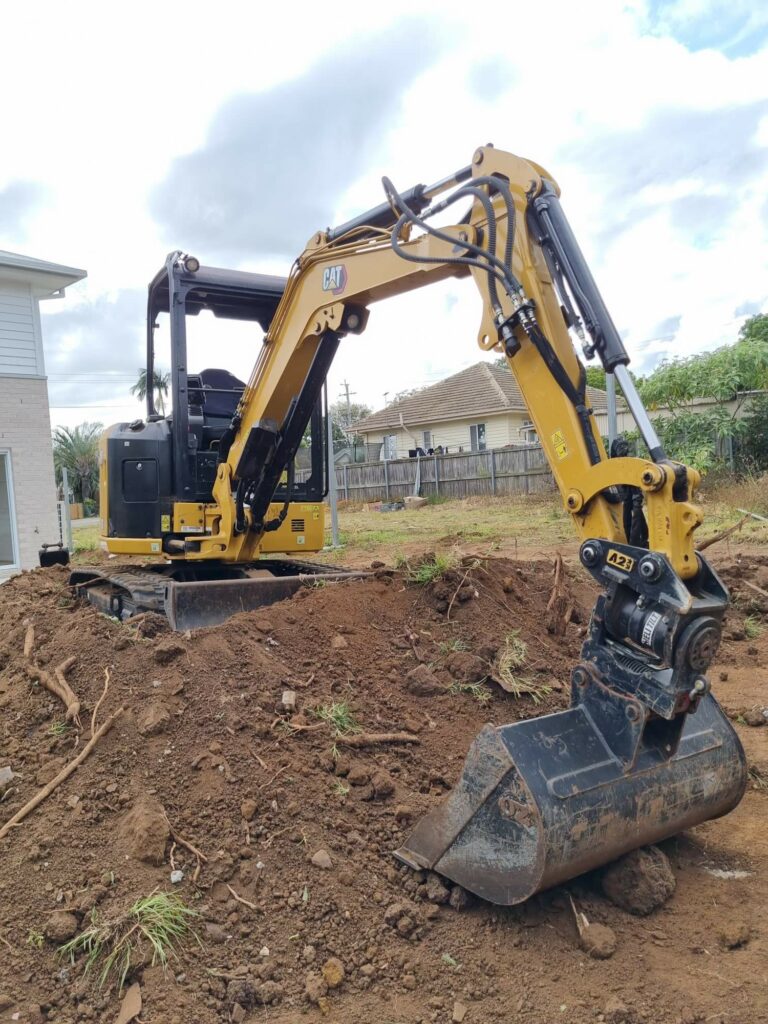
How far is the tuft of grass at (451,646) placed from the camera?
207 inches

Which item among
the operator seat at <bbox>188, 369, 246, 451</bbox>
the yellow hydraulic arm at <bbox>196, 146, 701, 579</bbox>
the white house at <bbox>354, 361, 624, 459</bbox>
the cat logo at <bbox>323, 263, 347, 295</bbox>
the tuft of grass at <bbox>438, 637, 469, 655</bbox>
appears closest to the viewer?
the yellow hydraulic arm at <bbox>196, 146, 701, 579</bbox>

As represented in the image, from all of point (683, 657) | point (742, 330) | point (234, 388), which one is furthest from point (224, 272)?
point (742, 330)

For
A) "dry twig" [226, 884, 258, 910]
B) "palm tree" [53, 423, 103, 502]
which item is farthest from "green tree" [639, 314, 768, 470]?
"palm tree" [53, 423, 103, 502]

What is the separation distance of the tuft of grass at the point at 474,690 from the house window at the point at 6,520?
1042 centimetres

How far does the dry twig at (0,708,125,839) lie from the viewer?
3.66m

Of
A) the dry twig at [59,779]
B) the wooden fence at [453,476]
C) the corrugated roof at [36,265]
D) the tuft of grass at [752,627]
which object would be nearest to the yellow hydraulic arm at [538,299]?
the dry twig at [59,779]

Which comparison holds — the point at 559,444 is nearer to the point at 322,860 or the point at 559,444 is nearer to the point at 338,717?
the point at 338,717

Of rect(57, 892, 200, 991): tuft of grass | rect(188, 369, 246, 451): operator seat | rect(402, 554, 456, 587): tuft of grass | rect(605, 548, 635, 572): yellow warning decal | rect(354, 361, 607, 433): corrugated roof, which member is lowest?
rect(57, 892, 200, 991): tuft of grass

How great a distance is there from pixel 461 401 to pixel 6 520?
2223 centimetres

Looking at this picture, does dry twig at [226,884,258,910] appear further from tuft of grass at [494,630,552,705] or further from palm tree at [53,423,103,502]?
Answer: palm tree at [53,423,103,502]

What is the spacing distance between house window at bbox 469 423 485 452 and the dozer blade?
28812 mm

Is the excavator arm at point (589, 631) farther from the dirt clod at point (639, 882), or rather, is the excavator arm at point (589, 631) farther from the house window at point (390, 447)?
the house window at point (390, 447)

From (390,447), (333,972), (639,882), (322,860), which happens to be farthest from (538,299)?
(390,447)

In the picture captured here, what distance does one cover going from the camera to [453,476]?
24156 mm
